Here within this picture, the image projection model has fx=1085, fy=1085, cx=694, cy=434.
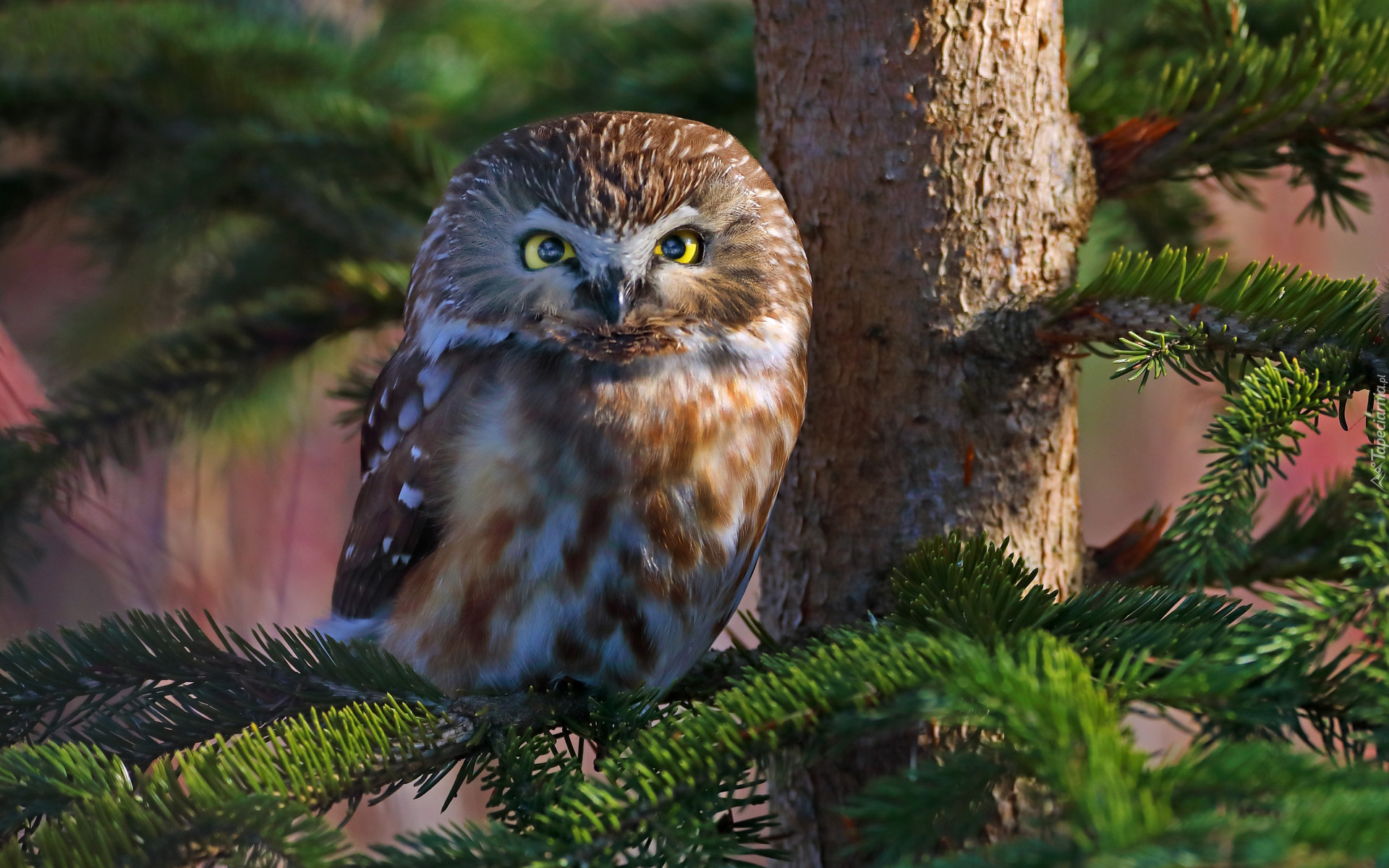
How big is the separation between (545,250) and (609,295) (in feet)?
0.68

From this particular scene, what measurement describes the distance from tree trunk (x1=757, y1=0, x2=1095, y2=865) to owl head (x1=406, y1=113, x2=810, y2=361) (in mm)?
133

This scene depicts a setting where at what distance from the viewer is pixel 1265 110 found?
2.12 meters

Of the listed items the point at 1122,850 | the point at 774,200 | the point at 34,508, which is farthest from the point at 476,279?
the point at 1122,850

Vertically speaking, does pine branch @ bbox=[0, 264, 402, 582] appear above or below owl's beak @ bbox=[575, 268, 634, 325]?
below

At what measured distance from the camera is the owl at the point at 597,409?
204 centimetres

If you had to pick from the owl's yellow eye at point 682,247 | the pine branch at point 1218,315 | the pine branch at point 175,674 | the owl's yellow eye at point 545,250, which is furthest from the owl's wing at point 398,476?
the pine branch at point 1218,315

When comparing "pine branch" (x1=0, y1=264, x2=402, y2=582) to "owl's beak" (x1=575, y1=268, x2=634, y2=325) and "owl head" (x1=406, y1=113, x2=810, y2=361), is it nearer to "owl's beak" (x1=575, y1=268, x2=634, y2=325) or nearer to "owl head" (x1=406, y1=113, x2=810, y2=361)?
"owl head" (x1=406, y1=113, x2=810, y2=361)

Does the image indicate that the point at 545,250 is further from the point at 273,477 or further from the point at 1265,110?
the point at 273,477

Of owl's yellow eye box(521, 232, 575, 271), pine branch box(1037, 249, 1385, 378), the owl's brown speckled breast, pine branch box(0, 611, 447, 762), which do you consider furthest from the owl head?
pine branch box(0, 611, 447, 762)

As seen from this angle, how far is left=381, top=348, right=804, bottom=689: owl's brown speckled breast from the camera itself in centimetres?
203

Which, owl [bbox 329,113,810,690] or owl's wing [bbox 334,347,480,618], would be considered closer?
owl [bbox 329,113,810,690]

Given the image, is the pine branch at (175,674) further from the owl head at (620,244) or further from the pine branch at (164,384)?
the pine branch at (164,384)

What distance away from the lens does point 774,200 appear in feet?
7.29

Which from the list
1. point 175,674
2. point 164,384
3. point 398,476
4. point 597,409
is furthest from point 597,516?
point 164,384
